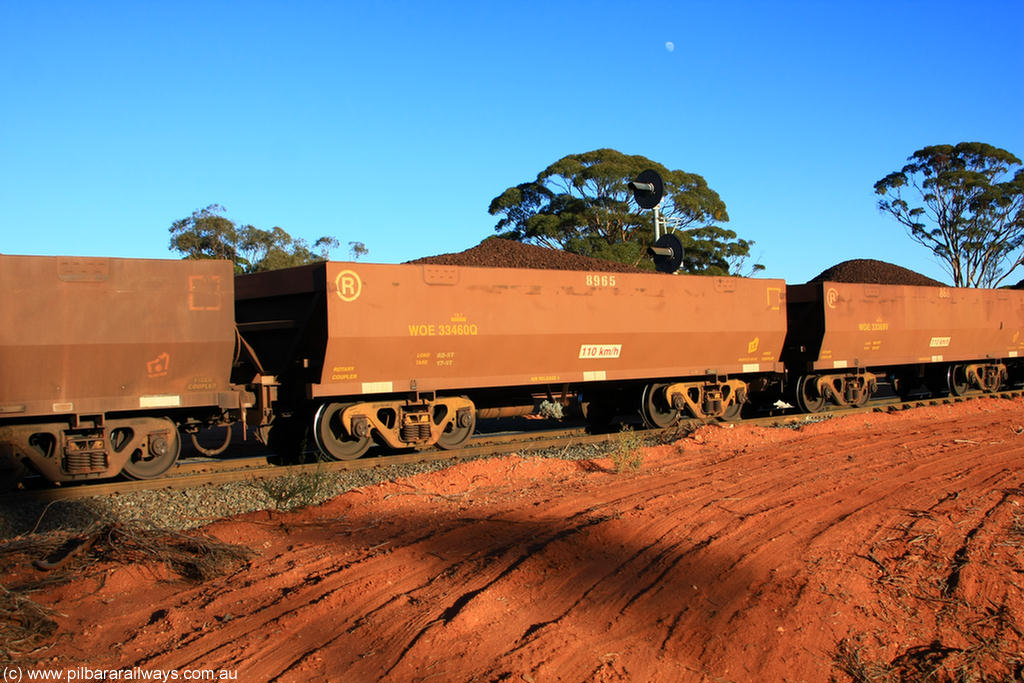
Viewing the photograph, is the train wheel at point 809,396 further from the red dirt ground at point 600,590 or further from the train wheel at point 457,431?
the red dirt ground at point 600,590

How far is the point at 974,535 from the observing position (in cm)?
604

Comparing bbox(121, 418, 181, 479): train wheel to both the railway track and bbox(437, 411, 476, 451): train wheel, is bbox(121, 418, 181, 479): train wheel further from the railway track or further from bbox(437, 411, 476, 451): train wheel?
bbox(437, 411, 476, 451): train wheel

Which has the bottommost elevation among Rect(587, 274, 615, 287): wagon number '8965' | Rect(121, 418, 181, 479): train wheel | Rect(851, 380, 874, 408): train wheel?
Rect(121, 418, 181, 479): train wheel

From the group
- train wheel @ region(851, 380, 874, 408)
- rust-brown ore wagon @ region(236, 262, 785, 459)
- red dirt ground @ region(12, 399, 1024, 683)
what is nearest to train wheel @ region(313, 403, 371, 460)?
rust-brown ore wagon @ region(236, 262, 785, 459)

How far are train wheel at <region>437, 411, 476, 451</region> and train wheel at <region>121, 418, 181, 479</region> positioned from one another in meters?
3.79

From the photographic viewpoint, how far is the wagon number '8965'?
1274 centimetres

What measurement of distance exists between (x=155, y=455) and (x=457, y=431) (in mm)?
4390

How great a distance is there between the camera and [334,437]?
11.4 meters

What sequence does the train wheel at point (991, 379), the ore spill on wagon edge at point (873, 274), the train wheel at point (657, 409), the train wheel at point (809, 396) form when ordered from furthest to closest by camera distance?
the ore spill on wagon edge at point (873, 274) < the train wheel at point (991, 379) < the train wheel at point (809, 396) < the train wheel at point (657, 409)

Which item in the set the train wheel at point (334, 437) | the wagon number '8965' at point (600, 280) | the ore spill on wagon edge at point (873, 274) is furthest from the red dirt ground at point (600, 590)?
the ore spill on wagon edge at point (873, 274)

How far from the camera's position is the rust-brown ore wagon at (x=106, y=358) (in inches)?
356

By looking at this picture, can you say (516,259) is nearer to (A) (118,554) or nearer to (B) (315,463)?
(B) (315,463)

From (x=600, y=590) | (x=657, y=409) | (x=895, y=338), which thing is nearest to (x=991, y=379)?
(x=895, y=338)

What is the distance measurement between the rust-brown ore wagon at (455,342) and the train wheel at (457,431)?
2cm
